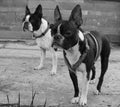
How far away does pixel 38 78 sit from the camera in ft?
17.4

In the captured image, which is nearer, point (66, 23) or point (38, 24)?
point (66, 23)

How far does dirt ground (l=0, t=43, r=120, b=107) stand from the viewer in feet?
14.3

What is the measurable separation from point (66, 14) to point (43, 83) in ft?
12.1

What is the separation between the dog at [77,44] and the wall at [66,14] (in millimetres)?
4027

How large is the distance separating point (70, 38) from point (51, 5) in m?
4.83

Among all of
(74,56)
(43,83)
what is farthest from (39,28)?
(74,56)

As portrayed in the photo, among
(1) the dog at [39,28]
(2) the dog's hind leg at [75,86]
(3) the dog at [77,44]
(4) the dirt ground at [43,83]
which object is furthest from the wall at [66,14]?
(2) the dog's hind leg at [75,86]

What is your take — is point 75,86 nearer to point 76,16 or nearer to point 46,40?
point 76,16

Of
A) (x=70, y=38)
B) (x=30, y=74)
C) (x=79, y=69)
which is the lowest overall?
(x=30, y=74)

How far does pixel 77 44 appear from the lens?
3775 mm

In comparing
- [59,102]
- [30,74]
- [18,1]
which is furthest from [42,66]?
[18,1]

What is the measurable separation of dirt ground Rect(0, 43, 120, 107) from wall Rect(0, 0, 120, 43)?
1550 millimetres

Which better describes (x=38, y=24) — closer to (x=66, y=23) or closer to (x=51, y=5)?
(x=66, y=23)

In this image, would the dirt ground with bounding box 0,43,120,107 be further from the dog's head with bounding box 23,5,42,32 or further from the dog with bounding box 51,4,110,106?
the dog's head with bounding box 23,5,42,32
